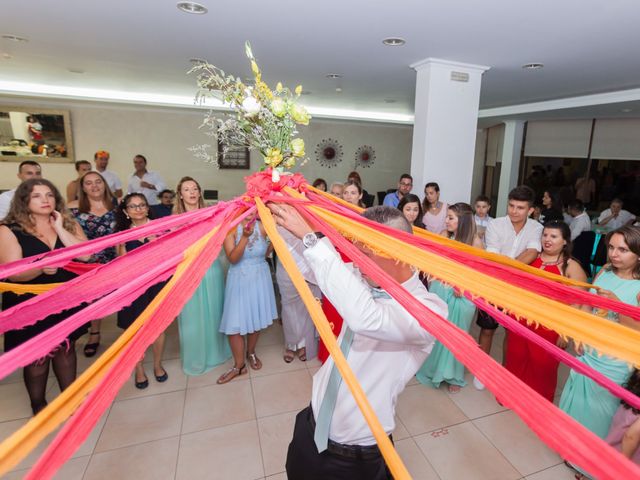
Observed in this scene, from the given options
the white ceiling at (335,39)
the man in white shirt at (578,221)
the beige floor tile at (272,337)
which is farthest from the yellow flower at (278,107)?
the man in white shirt at (578,221)

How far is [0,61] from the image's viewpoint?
4.85 metres

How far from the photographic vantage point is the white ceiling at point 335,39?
2.73 metres

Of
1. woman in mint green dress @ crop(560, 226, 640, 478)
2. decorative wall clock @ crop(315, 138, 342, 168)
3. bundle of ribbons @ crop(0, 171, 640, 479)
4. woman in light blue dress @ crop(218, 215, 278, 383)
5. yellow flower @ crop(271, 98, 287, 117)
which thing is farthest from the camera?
decorative wall clock @ crop(315, 138, 342, 168)

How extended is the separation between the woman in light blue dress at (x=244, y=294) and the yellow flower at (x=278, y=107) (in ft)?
5.04

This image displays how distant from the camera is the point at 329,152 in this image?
9508 mm

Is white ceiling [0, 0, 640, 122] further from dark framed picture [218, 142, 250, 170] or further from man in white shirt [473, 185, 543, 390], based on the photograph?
dark framed picture [218, 142, 250, 170]

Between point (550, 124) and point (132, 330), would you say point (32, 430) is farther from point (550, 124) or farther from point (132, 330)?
point (550, 124)

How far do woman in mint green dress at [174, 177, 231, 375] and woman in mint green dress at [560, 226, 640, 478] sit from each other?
8.65 ft

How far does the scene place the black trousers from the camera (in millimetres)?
1297

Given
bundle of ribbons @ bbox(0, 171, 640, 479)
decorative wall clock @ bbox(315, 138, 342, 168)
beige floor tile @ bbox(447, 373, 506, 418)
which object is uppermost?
decorative wall clock @ bbox(315, 138, 342, 168)

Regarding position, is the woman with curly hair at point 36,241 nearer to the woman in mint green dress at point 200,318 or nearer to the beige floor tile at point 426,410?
the woman in mint green dress at point 200,318

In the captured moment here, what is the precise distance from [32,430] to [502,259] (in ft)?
5.02

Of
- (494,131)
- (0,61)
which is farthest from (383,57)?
(494,131)

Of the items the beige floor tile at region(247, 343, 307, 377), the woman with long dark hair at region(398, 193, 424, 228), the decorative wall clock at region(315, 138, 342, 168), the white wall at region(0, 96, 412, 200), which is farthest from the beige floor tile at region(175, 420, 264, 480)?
the decorative wall clock at region(315, 138, 342, 168)
